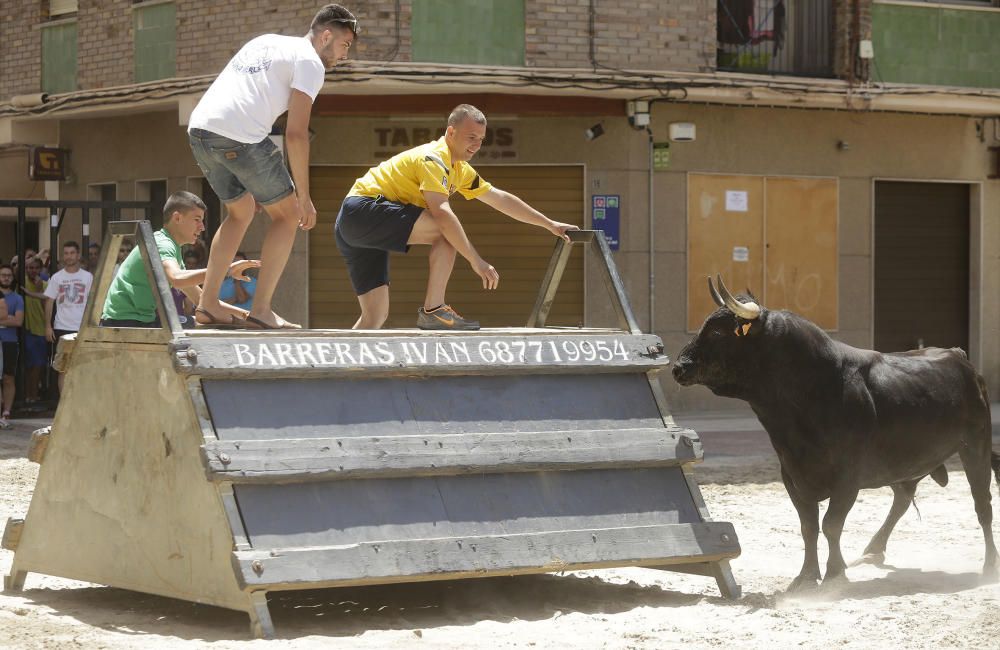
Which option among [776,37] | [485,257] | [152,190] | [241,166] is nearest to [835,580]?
[241,166]

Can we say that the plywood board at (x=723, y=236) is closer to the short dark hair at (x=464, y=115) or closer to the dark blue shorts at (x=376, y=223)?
the dark blue shorts at (x=376, y=223)

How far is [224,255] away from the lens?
25.3 ft

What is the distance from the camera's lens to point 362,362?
7.10m

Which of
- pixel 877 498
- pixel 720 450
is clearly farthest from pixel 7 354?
pixel 877 498

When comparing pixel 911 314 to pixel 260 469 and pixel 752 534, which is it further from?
pixel 260 469

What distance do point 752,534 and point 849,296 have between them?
10703mm

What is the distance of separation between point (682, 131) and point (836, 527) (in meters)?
11.2

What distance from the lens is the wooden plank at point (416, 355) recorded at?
6762 mm

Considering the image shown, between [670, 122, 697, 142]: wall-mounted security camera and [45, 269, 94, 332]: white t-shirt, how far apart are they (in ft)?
22.5

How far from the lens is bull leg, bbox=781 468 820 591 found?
26.2 feet

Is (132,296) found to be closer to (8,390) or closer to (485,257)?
(8,390)

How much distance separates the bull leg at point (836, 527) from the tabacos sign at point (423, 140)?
36.1 feet

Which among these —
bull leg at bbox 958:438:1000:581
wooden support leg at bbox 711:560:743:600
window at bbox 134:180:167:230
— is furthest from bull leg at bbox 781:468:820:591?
window at bbox 134:180:167:230

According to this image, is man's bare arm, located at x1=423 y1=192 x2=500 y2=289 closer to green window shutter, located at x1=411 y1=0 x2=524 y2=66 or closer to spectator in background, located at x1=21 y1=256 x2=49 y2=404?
green window shutter, located at x1=411 y1=0 x2=524 y2=66
